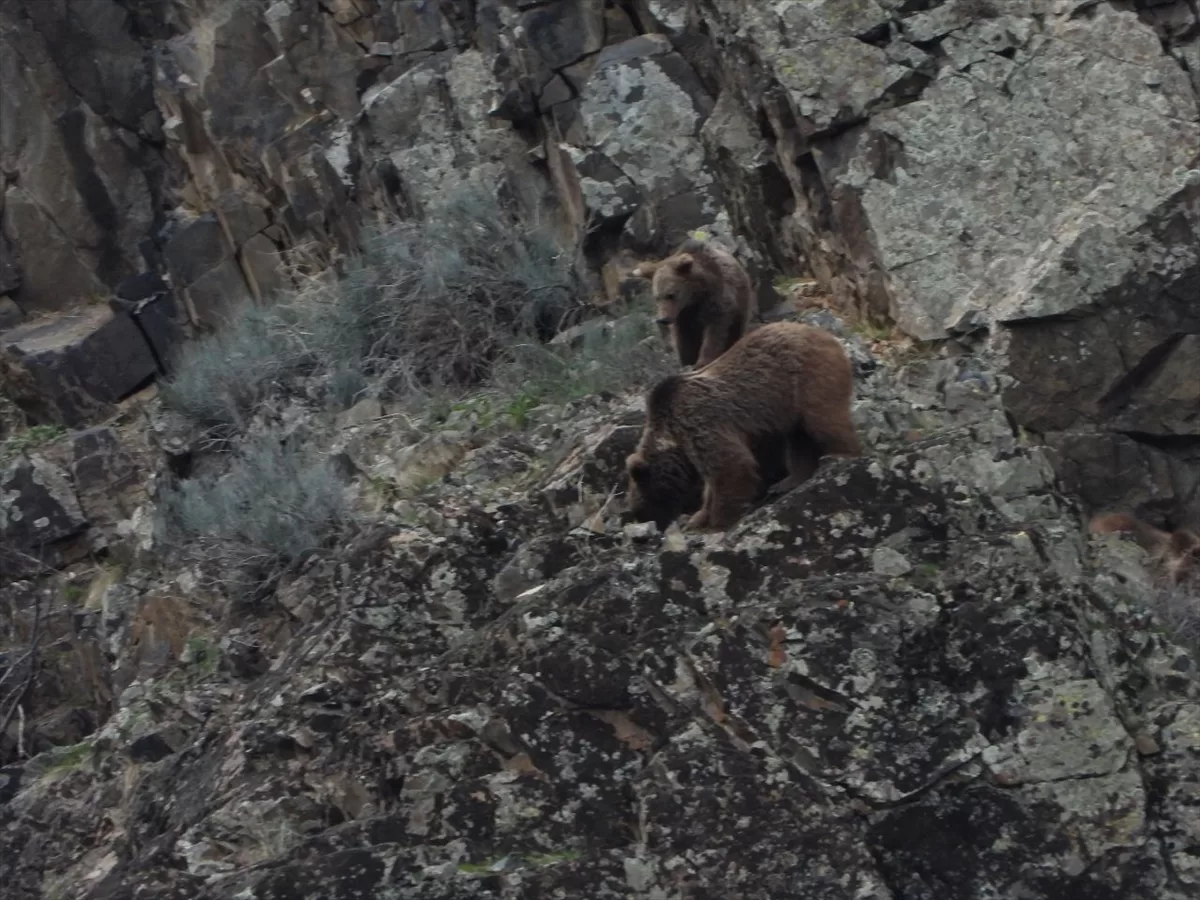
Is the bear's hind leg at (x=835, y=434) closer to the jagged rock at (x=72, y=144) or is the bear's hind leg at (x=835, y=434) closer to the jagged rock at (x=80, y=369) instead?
the jagged rock at (x=80, y=369)

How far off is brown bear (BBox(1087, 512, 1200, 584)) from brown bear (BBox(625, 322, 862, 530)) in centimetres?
250

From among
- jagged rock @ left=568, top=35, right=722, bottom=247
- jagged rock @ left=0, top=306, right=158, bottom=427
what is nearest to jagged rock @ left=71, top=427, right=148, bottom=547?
jagged rock @ left=0, top=306, right=158, bottom=427

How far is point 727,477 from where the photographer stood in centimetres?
760

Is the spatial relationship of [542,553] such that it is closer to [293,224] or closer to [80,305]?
[293,224]

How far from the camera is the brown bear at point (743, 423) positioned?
301 inches

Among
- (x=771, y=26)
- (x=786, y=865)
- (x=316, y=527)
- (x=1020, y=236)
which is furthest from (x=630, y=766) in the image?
(x=771, y=26)

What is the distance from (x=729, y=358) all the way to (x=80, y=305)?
11.4 meters

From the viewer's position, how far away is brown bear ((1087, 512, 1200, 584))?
9336mm

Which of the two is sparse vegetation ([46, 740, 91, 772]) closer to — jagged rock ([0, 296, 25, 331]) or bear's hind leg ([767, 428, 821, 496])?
bear's hind leg ([767, 428, 821, 496])

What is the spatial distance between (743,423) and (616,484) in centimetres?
81

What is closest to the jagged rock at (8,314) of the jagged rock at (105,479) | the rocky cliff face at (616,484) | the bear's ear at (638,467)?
the rocky cliff face at (616,484)

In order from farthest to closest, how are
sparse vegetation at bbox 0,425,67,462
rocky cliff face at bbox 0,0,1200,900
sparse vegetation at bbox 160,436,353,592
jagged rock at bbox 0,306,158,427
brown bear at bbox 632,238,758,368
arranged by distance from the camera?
1. jagged rock at bbox 0,306,158,427
2. sparse vegetation at bbox 0,425,67,462
3. sparse vegetation at bbox 160,436,353,592
4. brown bear at bbox 632,238,758,368
5. rocky cliff face at bbox 0,0,1200,900

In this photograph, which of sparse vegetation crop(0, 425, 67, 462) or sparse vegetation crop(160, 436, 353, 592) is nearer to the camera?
sparse vegetation crop(160, 436, 353, 592)

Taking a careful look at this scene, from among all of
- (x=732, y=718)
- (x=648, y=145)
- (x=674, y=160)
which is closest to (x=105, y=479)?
(x=648, y=145)
